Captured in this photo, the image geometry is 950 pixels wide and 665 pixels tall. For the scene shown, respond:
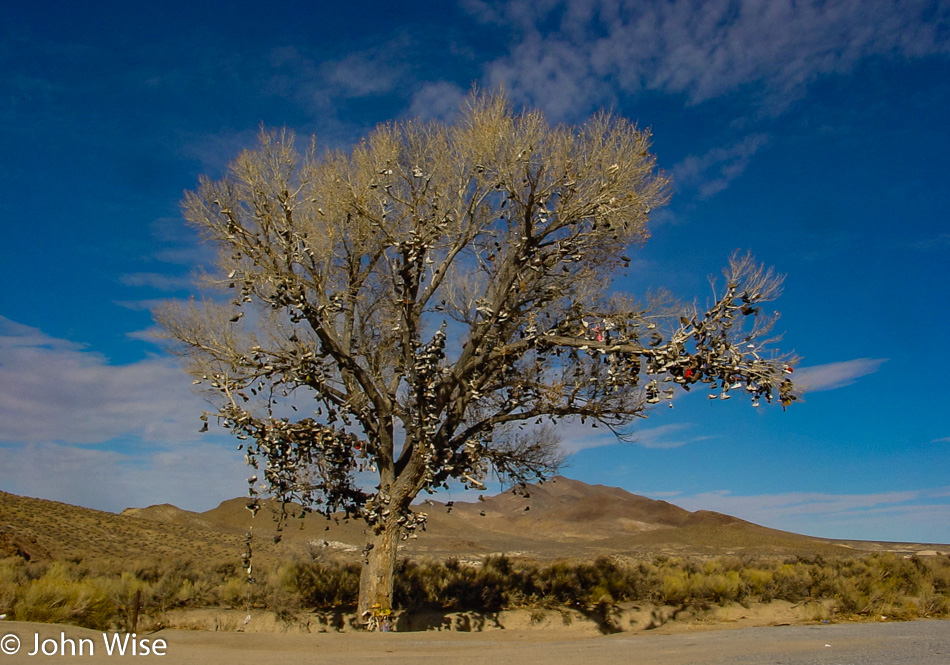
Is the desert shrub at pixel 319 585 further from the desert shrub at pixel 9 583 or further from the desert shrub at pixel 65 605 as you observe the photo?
the desert shrub at pixel 9 583

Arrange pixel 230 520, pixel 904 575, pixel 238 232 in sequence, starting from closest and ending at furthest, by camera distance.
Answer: pixel 238 232
pixel 904 575
pixel 230 520

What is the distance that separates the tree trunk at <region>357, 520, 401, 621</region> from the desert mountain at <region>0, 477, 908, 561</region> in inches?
39.8

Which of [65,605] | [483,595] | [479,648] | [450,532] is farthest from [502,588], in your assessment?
[450,532]

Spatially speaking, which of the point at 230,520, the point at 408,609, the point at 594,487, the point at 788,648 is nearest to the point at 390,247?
the point at 408,609

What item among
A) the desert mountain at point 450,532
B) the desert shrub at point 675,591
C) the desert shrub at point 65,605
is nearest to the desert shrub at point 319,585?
A: the desert mountain at point 450,532

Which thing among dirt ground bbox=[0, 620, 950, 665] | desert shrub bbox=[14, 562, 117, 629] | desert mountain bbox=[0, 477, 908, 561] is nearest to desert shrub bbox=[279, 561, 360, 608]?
desert mountain bbox=[0, 477, 908, 561]

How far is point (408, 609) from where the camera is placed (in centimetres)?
1291

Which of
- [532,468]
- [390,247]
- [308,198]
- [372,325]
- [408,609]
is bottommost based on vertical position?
[408,609]

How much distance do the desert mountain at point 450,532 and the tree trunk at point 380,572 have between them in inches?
39.8

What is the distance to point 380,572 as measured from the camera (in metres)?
10.6

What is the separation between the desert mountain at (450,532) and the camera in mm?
27078

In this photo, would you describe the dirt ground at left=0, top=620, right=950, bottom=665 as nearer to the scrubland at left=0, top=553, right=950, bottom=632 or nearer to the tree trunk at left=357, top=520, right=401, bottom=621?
the tree trunk at left=357, top=520, right=401, bottom=621

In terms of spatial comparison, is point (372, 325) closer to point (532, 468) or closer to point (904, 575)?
point (532, 468)

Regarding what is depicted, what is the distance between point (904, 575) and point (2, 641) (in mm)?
20648
